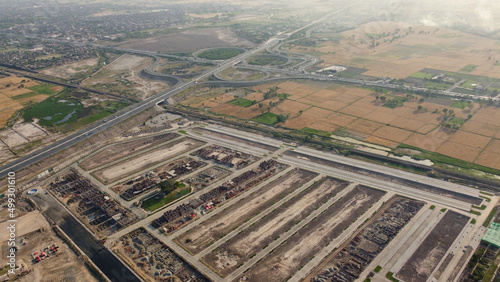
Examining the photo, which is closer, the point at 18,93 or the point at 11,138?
the point at 11,138

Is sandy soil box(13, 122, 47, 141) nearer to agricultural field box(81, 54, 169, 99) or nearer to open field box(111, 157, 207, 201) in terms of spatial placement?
agricultural field box(81, 54, 169, 99)

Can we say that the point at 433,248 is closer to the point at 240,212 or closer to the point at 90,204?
the point at 240,212

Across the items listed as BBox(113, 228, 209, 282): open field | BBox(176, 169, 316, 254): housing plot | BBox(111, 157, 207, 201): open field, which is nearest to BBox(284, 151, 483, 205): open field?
BBox(176, 169, 316, 254): housing plot

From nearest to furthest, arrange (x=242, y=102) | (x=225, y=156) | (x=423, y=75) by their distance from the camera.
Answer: (x=225, y=156), (x=242, y=102), (x=423, y=75)

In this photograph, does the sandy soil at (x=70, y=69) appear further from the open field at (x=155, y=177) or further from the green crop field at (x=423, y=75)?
the green crop field at (x=423, y=75)

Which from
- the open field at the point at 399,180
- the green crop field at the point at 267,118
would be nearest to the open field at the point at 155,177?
the open field at the point at 399,180

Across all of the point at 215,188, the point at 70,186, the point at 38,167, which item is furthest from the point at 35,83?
the point at 215,188

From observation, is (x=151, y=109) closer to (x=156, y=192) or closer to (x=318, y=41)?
(x=156, y=192)

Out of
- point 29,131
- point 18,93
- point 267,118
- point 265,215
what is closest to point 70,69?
point 18,93
